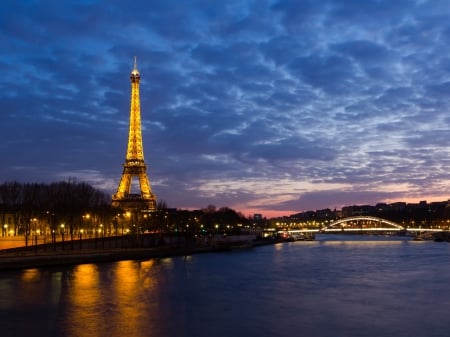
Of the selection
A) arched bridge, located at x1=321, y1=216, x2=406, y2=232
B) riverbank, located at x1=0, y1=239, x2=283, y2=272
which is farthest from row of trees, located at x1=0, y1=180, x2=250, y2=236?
arched bridge, located at x1=321, y1=216, x2=406, y2=232

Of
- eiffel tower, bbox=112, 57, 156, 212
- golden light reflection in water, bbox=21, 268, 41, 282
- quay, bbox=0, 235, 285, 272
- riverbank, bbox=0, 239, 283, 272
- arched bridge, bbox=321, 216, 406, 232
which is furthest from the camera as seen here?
arched bridge, bbox=321, 216, 406, 232

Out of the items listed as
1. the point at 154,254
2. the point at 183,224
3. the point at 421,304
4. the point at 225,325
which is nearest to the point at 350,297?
the point at 421,304

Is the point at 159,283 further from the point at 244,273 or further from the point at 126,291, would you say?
the point at 244,273

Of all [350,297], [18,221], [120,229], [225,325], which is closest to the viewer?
[225,325]

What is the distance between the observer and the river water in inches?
508

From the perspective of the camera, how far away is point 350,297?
17.9 m

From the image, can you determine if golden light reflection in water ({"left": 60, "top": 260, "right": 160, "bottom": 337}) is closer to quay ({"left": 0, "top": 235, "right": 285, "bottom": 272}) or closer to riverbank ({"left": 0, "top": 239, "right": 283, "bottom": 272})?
riverbank ({"left": 0, "top": 239, "right": 283, "bottom": 272})

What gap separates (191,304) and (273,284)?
537 centimetres

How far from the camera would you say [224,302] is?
16.8 meters

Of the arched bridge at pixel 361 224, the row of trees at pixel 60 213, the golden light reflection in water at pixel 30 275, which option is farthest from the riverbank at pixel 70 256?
the arched bridge at pixel 361 224

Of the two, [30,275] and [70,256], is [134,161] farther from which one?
[30,275]

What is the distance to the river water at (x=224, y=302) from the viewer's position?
12.9 m

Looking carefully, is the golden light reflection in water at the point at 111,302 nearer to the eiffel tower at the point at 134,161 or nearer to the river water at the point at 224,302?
the river water at the point at 224,302

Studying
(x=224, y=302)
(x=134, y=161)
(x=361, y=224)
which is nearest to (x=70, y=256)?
(x=224, y=302)
